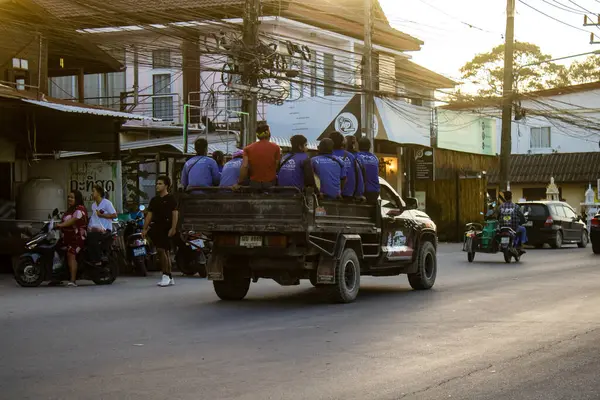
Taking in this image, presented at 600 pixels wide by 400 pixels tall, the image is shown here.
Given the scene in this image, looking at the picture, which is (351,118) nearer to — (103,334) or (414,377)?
(103,334)

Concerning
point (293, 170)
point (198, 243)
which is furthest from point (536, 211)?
point (293, 170)

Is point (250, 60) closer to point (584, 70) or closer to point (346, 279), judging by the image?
point (346, 279)

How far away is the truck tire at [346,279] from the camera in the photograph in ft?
43.7

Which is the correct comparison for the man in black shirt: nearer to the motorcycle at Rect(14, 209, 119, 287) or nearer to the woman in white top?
the woman in white top

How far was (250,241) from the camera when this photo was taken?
1321cm

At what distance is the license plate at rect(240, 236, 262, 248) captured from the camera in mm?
13156

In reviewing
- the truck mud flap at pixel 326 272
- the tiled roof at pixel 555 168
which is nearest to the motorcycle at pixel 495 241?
the truck mud flap at pixel 326 272

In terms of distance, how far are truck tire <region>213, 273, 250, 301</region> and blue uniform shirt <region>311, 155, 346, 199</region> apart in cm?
201

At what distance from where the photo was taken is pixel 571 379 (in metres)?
7.55

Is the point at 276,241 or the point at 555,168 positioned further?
the point at 555,168

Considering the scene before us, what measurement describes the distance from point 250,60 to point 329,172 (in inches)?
434

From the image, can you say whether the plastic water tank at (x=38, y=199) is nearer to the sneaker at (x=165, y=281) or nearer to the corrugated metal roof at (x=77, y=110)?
the corrugated metal roof at (x=77, y=110)

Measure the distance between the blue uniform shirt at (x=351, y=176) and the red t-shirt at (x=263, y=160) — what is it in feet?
3.21

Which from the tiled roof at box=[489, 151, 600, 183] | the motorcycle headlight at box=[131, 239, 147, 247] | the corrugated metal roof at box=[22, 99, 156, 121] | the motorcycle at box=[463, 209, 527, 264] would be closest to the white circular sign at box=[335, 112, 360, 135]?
the motorcycle at box=[463, 209, 527, 264]
